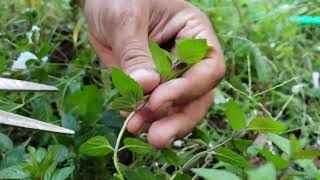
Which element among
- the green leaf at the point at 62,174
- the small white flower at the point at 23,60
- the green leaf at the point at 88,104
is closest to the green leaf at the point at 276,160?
the green leaf at the point at 62,174

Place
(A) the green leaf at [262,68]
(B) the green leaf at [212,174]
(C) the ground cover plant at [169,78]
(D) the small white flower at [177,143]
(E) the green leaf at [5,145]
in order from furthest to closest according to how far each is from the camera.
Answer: (A) the green leaf at [262,68]
(D) the small white flower at [177,143]
(E) the green leaf at [5,145]
(C) the ground cover plant at [169,78]
(B) the green leaf at [212,174]

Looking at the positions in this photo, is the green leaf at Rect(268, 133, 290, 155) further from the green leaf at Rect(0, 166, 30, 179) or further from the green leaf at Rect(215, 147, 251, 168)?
the green leaf at Rect(0, 166, 30, 179)

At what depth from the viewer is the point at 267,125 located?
2.34 ft

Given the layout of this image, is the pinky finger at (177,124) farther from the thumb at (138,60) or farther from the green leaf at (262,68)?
the green leaf at (262,68)

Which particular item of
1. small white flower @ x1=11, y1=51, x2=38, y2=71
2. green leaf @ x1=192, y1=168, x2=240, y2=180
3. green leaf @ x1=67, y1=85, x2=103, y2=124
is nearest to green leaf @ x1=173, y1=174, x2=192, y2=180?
green leaf @ x1=192, y1=168, x2=240, y2=180

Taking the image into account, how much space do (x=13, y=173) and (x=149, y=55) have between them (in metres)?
0.25

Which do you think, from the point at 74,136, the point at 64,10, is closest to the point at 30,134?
the point at 74,136

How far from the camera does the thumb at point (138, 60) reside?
A: 73 cm

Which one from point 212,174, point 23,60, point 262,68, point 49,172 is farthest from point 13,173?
point 262,68

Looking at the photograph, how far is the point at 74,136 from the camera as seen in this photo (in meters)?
0.87

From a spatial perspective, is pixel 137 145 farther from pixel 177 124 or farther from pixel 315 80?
pixel 315 80

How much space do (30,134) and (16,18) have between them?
0.52 meters

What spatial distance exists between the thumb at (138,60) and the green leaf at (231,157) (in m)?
0.12

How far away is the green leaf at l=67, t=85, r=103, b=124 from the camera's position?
2.99ft
